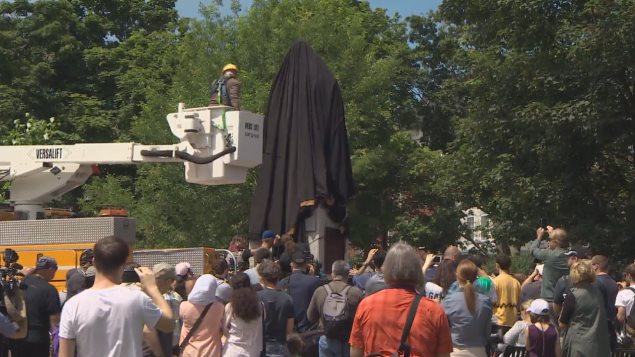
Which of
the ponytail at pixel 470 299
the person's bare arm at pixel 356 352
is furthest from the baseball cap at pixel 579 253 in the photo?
the person's bare arm at pixel 356 352

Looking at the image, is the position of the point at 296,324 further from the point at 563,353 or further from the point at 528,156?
the point at 528,156

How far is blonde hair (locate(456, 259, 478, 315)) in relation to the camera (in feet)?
29.0

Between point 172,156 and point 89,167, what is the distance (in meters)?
2.00

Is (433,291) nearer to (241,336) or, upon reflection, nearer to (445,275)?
(445,275)

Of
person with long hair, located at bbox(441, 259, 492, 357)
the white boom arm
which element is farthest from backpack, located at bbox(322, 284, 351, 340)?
the white boom arm

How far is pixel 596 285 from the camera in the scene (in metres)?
10.1

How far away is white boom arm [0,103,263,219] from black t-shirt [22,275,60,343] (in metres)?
6.01

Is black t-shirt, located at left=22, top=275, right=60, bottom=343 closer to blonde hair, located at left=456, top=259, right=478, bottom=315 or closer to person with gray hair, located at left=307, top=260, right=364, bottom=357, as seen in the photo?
person with gray hair, located at left=307, top=260, right=364, bottom=357

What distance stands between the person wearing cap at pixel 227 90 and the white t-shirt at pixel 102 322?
9.95m

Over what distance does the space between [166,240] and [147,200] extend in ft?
5.41

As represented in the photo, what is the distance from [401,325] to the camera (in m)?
6.10

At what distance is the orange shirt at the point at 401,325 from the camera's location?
608 cm

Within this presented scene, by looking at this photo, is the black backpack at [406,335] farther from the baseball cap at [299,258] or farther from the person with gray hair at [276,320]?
the baseball cap at [299,258]

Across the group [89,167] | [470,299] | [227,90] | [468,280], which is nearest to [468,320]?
[470,299]
